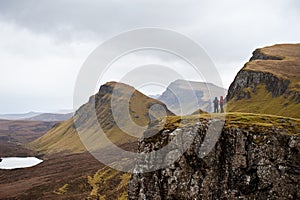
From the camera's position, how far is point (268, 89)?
13700 centimetres

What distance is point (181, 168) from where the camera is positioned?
29734 millimetres

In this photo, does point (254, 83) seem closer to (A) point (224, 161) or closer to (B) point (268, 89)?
(B) point (268, 89)

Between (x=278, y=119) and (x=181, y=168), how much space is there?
11888mm

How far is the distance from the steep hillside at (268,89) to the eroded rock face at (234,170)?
266 ft

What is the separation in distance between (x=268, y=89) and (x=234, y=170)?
11697cm

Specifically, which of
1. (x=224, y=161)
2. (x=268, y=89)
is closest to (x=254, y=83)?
(x=268, y=89)

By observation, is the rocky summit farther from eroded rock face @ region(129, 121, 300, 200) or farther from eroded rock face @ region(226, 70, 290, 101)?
eroded rock face @ region(226, 70, 290, 101)

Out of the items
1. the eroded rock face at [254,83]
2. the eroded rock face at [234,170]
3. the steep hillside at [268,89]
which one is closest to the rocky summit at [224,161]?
the eroded rock face at [234,170]

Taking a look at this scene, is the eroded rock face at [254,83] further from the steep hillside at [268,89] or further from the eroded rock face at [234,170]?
the eroded rock face at [234,170]

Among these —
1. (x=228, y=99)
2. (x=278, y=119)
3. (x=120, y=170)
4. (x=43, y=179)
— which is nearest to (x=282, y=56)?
(x=228, y=99)

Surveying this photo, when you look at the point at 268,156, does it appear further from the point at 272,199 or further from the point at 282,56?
the point at 282,56

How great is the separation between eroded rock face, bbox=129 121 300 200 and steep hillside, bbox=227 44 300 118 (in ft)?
266

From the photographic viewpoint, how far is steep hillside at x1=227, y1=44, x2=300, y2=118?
119m

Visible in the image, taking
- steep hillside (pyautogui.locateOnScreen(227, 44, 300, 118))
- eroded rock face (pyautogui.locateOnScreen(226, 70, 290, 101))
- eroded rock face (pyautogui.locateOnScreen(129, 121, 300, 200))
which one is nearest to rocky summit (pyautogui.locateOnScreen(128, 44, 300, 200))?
eroded rock face (pyautogui.locateOnScreen(129, 121, 300, 200))
